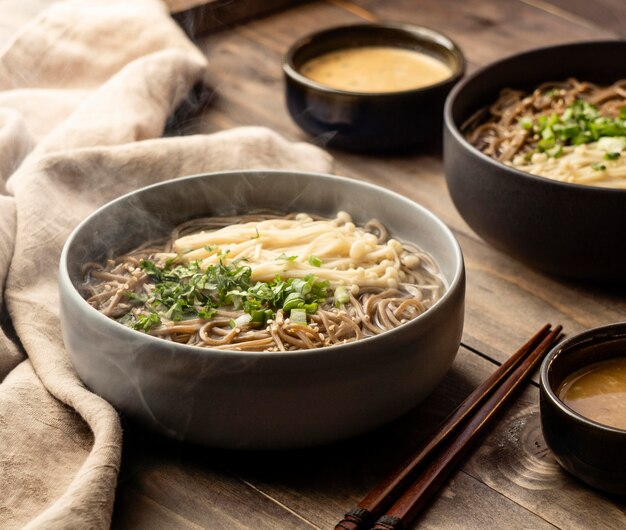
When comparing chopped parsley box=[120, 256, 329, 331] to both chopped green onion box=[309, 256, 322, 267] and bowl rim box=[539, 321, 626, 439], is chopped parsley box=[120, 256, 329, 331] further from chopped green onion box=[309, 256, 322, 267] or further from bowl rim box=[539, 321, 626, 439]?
bowl rim box=[539, 321, 626, 439]

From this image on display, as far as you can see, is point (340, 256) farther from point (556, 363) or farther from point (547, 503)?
point (547, 503)

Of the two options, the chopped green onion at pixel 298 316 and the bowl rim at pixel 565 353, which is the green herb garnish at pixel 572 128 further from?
the chopped green onion at pixel 298 316

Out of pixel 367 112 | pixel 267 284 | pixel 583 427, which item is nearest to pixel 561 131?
pixel 367 112

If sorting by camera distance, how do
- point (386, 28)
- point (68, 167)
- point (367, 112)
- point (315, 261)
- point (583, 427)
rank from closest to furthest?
point (583, 427)
point (315, 261)
point (68, 167)
point (367, 112)
point (386, 28)

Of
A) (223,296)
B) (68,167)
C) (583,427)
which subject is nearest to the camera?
(583,427)

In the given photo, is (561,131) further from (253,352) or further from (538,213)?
(253,352)

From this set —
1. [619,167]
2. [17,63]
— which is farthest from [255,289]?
[17,63]

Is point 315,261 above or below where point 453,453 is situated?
above
